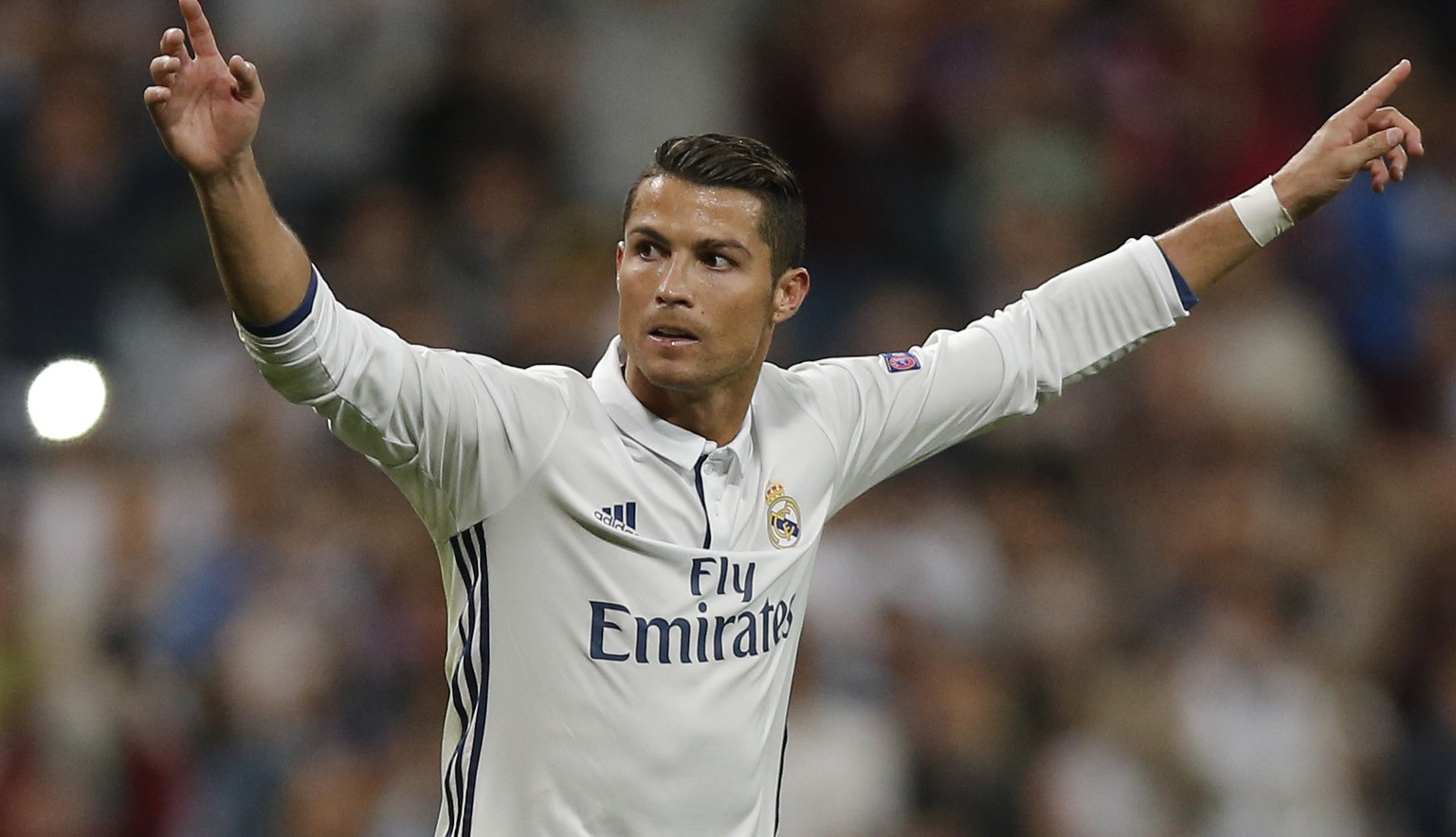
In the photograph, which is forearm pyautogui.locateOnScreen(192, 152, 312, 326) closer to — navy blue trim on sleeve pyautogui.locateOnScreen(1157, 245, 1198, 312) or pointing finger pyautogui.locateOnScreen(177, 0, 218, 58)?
pointing finger pyautogui.locateOnScreen(177, 0, 218, 58)

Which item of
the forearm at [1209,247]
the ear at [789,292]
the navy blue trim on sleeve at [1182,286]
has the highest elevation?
the forearm at [1209,247]

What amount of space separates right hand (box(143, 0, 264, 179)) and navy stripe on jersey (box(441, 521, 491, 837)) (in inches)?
37.4

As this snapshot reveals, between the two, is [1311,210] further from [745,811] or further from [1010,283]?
[1010,283]

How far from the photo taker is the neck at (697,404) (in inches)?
164

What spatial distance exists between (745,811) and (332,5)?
6.74 m

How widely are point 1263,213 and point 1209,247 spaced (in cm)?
14

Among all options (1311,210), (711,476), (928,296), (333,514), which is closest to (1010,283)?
(928,296)

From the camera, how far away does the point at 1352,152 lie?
4629mm

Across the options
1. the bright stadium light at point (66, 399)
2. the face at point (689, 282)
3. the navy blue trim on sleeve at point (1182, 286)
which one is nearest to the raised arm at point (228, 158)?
the face at point (689, 282)

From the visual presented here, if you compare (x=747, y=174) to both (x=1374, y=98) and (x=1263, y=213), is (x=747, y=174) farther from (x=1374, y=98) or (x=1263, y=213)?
(x=1374, y=98)

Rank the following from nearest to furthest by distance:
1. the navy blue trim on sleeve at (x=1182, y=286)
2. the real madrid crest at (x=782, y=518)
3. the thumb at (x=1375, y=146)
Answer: the real madrid crest at (x=782, y=518) < the thumb at (x=1375, y=146) < the navy blue trim on sleeve at (x=1182, y=286)

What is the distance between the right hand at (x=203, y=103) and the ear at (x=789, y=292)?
4.19 ft

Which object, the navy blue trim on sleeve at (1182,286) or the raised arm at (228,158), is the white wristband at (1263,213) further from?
the raised arm at (228,158)

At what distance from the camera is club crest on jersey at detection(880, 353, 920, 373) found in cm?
464
